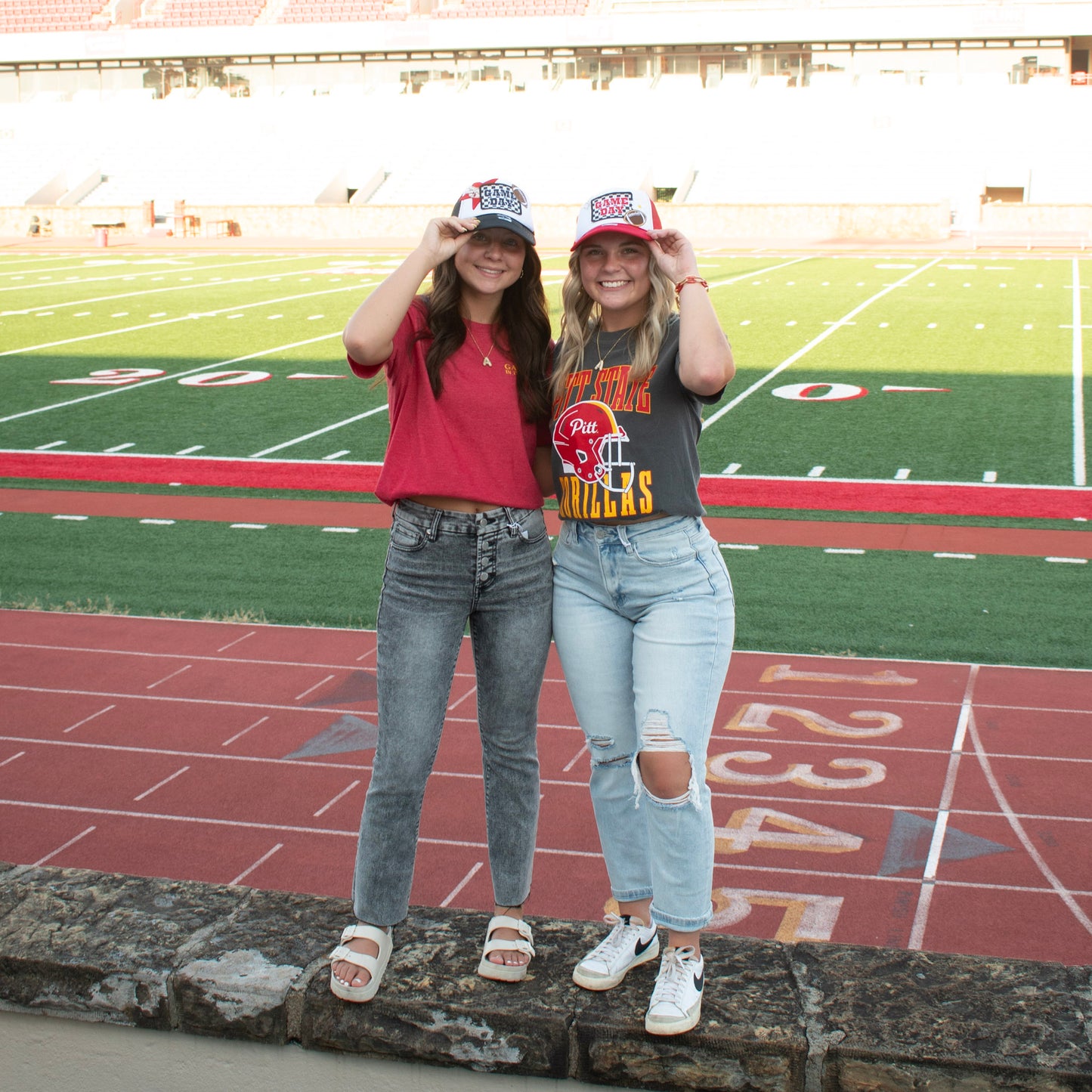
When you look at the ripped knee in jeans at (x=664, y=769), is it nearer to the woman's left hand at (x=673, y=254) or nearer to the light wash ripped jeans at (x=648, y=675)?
the light wash ripped jeans at (x=648, y=675)

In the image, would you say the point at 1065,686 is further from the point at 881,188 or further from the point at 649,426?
the point at 881,188

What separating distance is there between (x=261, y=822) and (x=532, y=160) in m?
47.8

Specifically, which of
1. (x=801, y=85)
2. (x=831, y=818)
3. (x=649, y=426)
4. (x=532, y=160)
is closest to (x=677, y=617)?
(x=649, y=426)

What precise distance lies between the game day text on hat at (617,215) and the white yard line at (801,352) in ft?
25.7

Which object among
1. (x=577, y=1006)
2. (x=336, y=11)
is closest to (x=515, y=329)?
(x=577, y=1006)

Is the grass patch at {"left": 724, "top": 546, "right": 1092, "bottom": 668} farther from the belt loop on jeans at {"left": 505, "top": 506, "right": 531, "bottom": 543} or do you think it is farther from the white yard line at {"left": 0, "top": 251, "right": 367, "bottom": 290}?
the white yard line at {"left": 0, "top": 251, "right": 367, "bottom": 290}

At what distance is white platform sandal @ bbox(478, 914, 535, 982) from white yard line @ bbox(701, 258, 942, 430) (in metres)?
8.23

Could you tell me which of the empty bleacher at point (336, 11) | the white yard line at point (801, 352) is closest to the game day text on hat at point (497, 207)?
the white yard line at point (801, 352)

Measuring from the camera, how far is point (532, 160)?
5056 cm

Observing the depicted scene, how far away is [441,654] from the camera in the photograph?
9.57 ft

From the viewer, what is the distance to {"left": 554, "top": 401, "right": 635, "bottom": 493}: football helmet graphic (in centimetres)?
291

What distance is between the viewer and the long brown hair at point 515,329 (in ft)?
9.81

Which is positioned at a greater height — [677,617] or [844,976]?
[677,617]

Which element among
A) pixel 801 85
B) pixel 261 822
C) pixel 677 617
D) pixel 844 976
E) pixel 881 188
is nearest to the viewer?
pixel 844 976
